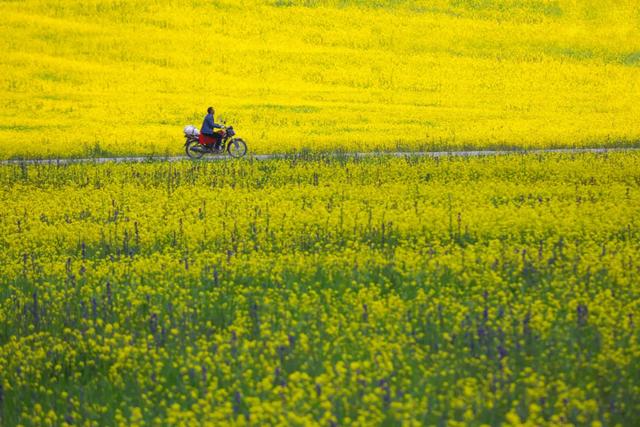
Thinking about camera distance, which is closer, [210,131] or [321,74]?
[210,131]

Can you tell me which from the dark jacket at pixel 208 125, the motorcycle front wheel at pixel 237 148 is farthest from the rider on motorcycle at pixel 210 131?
the motorcycle front wheel at pixel 237 148

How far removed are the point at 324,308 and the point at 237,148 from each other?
669 inches

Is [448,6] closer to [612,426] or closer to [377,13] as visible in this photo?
[377,13]

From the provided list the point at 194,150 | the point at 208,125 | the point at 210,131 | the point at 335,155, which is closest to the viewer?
the point at 335,155

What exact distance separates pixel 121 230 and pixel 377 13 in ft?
140

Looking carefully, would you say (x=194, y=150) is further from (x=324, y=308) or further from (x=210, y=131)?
(x=324, y=308)

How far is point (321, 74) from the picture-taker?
43219 mm

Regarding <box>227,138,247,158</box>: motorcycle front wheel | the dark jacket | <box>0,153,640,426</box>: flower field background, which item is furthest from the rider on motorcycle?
<box>0,153,640,426</box>: flower field background

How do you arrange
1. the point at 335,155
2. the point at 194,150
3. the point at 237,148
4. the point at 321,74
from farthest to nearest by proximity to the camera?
1. the point at 321,74
2. the point at 237,148
3. the point at 194,150
4. the point at 335,155

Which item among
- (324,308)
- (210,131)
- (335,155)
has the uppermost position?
(210,131)

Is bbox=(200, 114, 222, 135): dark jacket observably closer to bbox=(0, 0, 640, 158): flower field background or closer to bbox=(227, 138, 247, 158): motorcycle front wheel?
bbox=(227, 138, 247, 158): motorcycle front wheel

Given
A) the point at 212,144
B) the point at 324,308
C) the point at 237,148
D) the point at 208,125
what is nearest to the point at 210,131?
the point at 208,125

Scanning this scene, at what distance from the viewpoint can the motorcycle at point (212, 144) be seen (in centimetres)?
2542

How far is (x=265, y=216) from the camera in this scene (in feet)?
48.4
